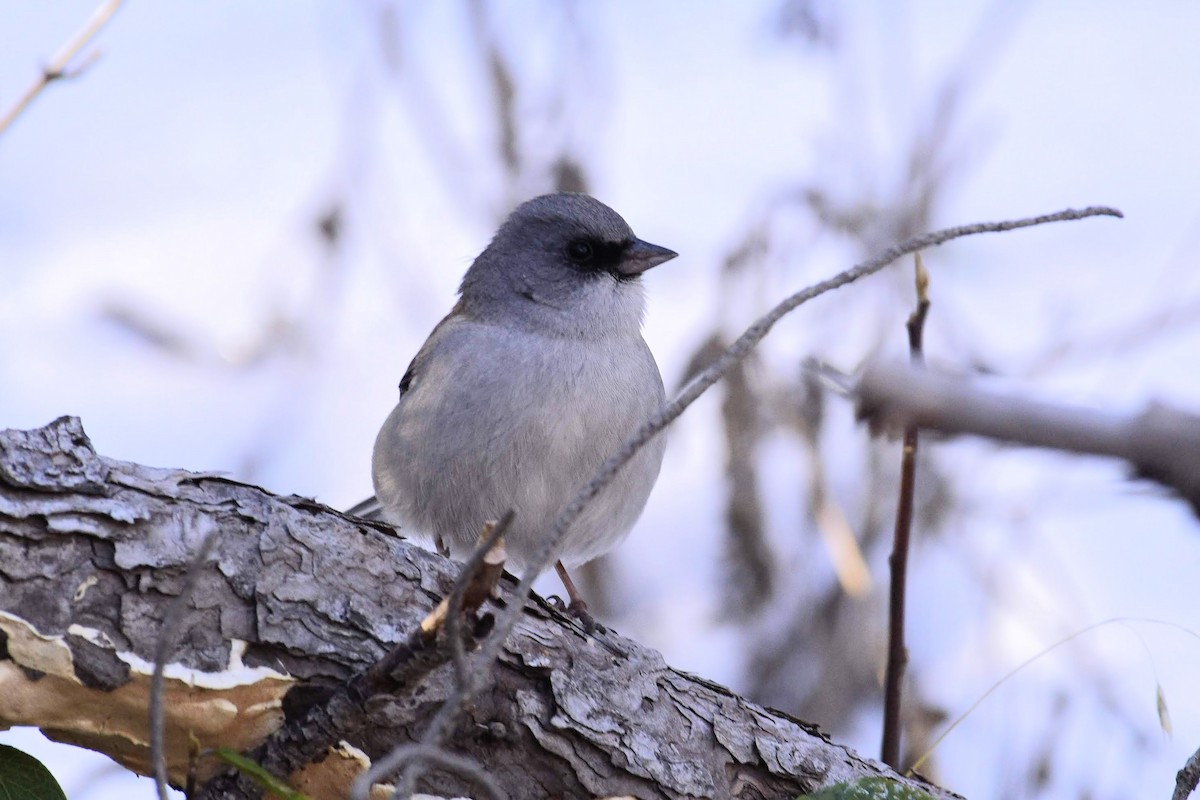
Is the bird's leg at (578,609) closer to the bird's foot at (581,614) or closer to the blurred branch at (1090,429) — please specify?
the bird's foot at (581,614)

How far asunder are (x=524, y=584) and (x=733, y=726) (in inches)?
44.9

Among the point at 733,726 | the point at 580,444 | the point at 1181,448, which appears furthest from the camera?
the point at 580,444

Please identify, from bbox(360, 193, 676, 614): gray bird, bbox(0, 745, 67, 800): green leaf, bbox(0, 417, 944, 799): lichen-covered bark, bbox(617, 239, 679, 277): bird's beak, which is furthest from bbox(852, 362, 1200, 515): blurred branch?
bbox(617, 239, 679, 277): bird's beak

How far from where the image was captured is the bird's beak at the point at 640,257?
3.66 m

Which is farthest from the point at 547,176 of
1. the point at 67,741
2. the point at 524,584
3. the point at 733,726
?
the point at 524,584

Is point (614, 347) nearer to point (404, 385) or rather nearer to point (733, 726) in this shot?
point (404, 385)

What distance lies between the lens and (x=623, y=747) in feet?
7.38

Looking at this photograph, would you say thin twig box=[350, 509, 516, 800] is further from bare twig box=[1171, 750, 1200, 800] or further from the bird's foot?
bare twig box=[1171, 750, 1200, 800]

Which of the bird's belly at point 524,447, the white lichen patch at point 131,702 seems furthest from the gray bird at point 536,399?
the white lichen patch at point 131,702

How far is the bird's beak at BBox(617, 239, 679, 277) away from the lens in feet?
12.0

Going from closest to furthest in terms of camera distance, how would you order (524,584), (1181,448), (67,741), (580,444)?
(1181,448)
(524,584)
(67,741)
(580,444)

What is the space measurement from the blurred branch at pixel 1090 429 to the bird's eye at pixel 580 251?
3.09 meters

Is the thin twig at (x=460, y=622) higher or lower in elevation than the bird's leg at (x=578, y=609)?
lower

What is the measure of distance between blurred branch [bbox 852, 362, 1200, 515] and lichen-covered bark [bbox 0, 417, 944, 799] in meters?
1.45
